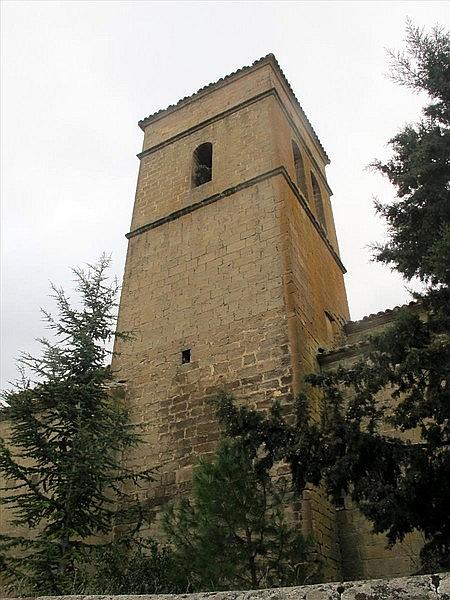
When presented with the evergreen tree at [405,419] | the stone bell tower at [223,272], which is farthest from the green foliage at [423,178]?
the stone bell tower at [223,272]

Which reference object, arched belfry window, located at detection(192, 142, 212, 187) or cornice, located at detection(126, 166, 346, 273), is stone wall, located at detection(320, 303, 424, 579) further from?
arched belfry window, located at detection(192, 142, 212, 187)

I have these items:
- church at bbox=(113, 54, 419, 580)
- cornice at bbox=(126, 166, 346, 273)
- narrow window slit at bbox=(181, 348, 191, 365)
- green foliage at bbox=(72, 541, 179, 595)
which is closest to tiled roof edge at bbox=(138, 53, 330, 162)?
church at bbox=(113, 54, 419, 580)

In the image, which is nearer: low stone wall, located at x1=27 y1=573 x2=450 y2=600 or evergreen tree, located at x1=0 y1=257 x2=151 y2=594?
low stone wall, located at x1=27 y1=573 x2=450 y2=600

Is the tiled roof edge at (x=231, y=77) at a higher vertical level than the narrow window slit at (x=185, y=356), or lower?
higher

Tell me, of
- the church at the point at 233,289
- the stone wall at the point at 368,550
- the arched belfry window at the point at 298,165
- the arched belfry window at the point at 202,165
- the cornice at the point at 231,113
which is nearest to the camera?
the stone wall at the point at 368,550

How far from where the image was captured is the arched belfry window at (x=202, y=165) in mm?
13164

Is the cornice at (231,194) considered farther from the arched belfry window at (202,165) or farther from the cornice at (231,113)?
the cornice at (231,113)

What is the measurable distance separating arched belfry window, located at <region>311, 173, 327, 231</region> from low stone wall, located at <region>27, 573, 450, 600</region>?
1191 cm

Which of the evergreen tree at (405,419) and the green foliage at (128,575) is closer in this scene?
the evergreen tree at (405,419)

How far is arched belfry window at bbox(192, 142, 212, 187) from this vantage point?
13164 millimetres

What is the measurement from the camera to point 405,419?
514 centimetres

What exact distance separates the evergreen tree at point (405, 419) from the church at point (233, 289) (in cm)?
212

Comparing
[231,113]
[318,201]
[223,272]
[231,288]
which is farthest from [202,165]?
[231,288]

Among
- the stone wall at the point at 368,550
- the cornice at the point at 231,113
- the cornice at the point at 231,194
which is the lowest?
the stone wall at the point at 368,550
